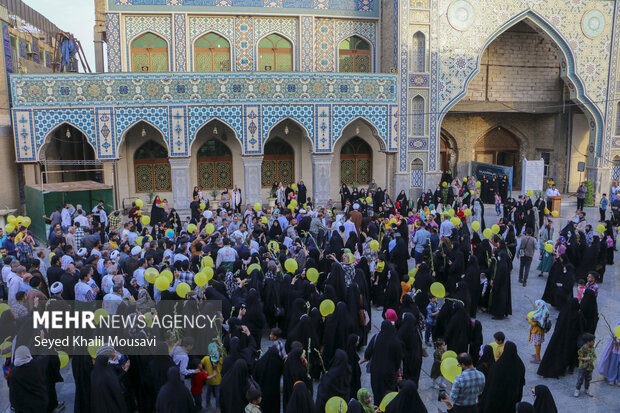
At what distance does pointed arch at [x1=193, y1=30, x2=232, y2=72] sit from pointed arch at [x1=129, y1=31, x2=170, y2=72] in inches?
41.4

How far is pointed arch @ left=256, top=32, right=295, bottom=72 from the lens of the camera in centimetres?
1986

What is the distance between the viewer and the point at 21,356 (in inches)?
217

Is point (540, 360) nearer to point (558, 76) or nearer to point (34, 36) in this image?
point (558, 76)

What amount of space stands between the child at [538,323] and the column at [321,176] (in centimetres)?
1171

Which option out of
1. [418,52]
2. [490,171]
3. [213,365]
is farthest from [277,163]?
[213,365]

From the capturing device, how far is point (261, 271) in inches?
335

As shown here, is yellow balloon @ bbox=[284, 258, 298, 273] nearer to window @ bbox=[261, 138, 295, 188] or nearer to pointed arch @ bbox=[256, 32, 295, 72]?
window @ bbox=[261, 138, 295, 188]

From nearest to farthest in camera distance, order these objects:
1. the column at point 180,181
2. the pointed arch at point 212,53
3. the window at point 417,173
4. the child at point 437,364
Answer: the child at point 437,364, the column at point 180,181, the pointed arch at point 212,53, the window at point 417,173

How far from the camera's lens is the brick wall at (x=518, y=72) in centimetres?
2266

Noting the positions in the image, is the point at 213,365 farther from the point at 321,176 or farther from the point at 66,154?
the point at 66,154

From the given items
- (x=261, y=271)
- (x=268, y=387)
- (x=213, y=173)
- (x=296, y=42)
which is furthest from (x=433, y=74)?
(x=268, y=387)

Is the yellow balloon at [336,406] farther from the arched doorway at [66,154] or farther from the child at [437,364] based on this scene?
the arched doorway at [66,154]

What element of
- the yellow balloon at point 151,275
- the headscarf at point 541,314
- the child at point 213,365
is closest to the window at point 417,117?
the headscarf at point 541,314

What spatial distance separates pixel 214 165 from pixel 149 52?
4.56 meters
